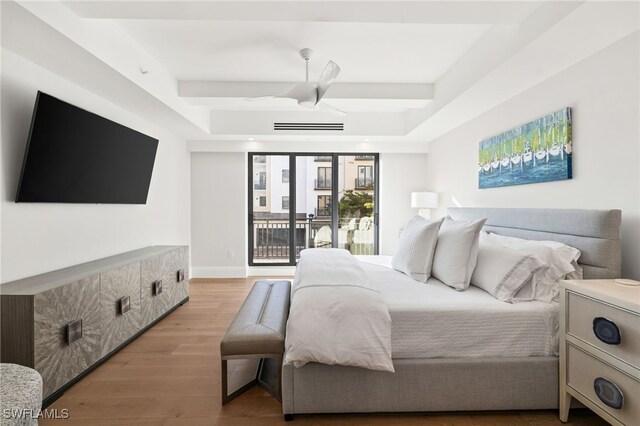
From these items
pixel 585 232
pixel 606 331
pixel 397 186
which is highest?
pixel 397 186

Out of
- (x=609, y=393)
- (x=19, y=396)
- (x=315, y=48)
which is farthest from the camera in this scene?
(x=315, y=48)

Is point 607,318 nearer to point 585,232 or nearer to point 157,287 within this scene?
point 585,232

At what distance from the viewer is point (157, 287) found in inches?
124

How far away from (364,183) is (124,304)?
13.0ft

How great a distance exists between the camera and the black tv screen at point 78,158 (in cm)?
205

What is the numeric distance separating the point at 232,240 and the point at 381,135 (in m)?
2.94

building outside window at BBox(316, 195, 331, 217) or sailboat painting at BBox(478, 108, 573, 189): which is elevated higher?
sailboat painting at BBox(478, 108, 573, 189)

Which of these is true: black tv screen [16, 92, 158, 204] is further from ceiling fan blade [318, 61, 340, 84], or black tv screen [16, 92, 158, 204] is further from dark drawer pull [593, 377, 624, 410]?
dark drawer pull [593, 377, 624, 410]

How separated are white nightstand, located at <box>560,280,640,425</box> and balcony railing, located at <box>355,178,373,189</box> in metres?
3.86

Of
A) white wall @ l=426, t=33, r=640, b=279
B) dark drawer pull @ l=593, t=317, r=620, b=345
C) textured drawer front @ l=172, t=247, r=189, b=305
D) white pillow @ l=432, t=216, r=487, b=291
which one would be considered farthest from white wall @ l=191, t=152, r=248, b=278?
dark drawer pull @ l=593, t=317, r=620, b=345

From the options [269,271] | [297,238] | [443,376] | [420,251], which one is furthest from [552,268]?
[269,271]

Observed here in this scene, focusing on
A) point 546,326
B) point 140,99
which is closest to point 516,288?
point 546,326

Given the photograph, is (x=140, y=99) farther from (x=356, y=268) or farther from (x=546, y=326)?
(x=546, y=326)

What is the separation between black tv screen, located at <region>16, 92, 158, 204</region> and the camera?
6.73ft
